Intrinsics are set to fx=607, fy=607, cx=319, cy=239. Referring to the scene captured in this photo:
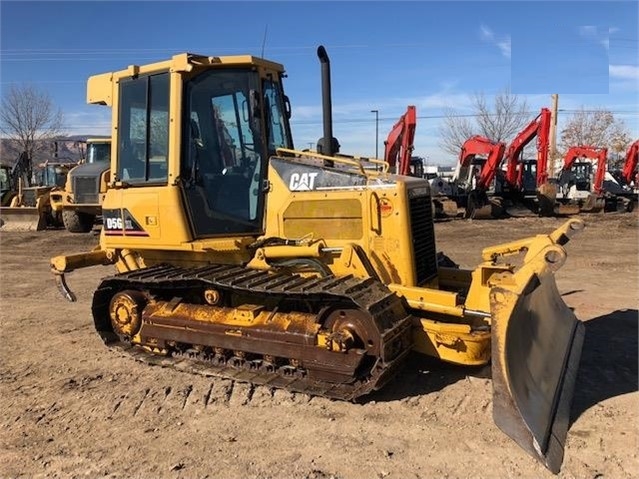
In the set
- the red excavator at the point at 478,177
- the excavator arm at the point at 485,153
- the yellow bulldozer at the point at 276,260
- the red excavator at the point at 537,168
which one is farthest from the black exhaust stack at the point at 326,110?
the red excavator at the point at 537,168

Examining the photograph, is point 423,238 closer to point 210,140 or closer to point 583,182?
point 210,140

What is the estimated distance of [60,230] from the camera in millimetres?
19031

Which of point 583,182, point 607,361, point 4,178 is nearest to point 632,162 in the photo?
point 583,182

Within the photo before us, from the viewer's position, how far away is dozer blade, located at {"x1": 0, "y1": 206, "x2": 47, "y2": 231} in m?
19.0

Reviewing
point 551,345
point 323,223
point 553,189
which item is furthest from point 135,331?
point 553,189

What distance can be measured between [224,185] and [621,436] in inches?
→ 148

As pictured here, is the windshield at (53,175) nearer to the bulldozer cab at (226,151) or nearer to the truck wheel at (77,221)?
the truck wheel at (77,221)

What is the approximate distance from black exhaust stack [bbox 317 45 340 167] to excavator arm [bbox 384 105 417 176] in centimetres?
1411

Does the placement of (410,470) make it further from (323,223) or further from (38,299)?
(38,299)

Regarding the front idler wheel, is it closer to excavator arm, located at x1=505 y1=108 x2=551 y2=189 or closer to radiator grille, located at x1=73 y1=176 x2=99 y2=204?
radiator grille, located at x1=73 y1=176 x2=99 y2=204

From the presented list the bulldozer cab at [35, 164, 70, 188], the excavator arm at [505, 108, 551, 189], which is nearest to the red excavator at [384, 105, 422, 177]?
the excavator arm at [505, 108, 551, 189]

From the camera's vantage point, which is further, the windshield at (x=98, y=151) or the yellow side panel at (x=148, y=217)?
the windshield at (x=98, y=151)

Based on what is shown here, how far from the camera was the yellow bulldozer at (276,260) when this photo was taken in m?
4.60

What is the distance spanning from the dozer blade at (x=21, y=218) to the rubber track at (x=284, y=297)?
583 inches
